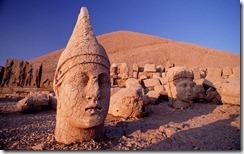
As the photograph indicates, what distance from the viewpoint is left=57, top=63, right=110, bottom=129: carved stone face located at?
3.09 metres

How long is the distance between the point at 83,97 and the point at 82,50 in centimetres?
81

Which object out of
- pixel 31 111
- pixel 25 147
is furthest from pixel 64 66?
pixel 31 111

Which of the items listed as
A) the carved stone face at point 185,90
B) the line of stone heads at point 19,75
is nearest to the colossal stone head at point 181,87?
the carved stone face at point 185,90

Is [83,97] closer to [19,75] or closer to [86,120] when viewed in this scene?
[86,120]

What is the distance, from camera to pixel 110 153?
9.27 ft

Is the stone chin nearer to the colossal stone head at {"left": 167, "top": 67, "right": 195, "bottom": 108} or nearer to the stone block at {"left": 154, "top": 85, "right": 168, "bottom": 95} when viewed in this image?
the colossal stone head at {"left": 167, "top": 67, "right": 195, "bottom": 108}

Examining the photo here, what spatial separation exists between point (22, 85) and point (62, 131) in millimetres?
11911

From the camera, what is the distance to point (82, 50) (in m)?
3.21

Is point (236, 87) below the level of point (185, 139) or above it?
above

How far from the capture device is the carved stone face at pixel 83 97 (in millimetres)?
Answer: 3092

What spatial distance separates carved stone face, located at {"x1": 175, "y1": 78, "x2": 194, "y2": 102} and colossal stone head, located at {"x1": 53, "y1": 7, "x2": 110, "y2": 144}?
14.5 feet

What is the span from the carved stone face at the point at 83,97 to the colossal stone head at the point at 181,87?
4608mm

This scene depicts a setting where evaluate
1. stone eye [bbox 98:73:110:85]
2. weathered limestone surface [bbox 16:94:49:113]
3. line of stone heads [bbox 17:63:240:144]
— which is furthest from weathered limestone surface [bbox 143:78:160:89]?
stone eye [bbox 98:73:110:85]

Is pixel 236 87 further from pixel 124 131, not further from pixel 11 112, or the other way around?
pixel 11 112
